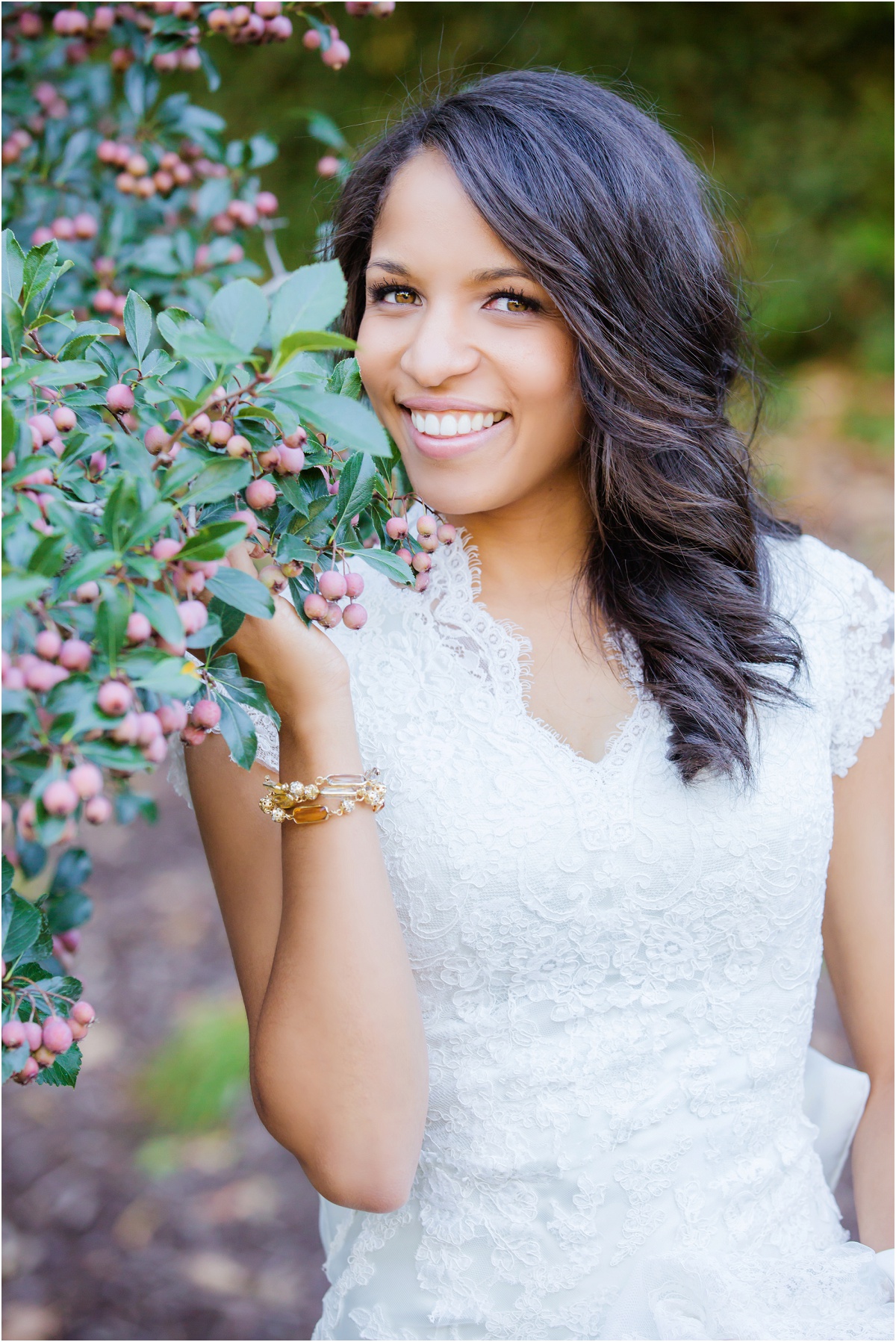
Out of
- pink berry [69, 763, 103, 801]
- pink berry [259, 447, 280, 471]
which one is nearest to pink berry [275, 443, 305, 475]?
pink berry [259, 447, 280, 471]

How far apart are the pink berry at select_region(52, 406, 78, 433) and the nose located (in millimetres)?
519

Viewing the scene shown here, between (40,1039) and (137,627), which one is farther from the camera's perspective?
(40,1039)

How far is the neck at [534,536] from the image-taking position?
62.1 inches

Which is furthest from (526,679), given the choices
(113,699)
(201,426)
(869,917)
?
(113,699)

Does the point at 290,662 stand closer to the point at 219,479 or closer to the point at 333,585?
the point at 333,585

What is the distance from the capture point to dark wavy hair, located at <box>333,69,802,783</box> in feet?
4.50

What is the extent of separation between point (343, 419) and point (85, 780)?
0.28 metres

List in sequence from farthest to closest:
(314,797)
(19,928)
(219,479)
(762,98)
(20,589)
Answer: (762,98) < (314,797) < (19,928) < (219,479) < (20,589)

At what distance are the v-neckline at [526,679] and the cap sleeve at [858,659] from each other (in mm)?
306

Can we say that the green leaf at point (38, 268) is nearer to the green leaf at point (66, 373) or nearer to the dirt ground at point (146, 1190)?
the green leaf at point (66, 373)

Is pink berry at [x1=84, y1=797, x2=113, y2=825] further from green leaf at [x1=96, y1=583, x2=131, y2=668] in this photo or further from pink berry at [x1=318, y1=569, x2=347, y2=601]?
pink berry at [x1=318, y1=569, x2=347, y2=601]

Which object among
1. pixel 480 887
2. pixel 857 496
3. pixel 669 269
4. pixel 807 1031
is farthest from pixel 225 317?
pixel 857 496

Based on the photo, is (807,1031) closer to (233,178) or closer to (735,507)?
(735,507)

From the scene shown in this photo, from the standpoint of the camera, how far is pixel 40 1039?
94cm
